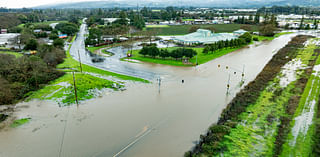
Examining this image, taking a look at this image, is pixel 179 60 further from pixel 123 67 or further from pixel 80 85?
pixel 80 85

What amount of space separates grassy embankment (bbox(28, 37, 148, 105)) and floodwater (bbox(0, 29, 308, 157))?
59.3 inches

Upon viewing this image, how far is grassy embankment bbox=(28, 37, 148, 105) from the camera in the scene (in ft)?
78.6

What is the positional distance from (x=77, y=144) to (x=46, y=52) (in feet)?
87.0

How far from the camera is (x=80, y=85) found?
26.5m

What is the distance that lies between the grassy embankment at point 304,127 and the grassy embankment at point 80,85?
1803 centimetres

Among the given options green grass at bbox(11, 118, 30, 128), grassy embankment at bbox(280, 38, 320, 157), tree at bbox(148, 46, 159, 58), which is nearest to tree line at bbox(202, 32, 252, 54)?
tree at bbox(148, 46, 159, 58)

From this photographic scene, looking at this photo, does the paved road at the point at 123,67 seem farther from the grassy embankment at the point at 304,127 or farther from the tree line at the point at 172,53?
the grassy embankment at the point at 304,127

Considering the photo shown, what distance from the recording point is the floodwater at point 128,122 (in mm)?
15516

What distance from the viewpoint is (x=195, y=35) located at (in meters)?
58.8

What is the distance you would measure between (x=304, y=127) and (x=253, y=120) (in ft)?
13.5

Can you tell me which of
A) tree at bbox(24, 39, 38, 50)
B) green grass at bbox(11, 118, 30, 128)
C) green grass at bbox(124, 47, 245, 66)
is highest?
tree at bbox(24, 39, 38, 50)

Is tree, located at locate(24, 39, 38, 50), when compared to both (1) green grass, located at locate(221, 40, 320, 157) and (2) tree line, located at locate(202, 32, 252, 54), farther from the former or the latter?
(1) green grass, located at locate(221, 40, 320, 157)

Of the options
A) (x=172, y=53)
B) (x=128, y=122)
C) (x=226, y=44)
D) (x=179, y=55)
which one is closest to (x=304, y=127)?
(x=128, y=122)

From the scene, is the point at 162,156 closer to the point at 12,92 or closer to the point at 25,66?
the point at 12,92
